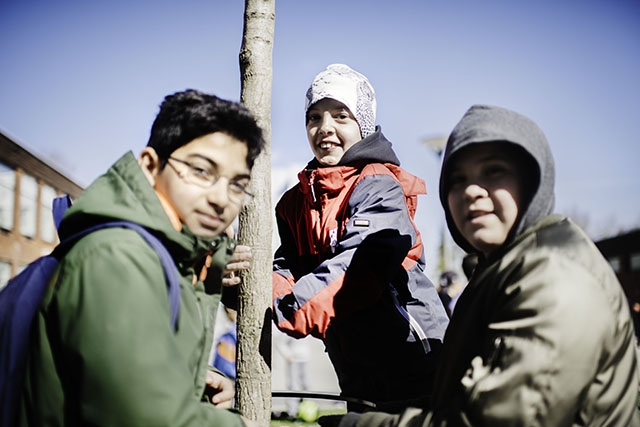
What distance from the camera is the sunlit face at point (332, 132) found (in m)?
3.18

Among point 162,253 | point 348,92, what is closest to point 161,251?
point 162,253

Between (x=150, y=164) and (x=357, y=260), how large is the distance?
1011mm

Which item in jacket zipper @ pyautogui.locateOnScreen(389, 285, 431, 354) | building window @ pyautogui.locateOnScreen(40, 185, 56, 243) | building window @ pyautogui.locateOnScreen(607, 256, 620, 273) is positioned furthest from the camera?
building window @ pyautogui.locateOnScreen(607, 256, 620, 273)

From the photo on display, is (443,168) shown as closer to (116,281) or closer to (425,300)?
(425,300)

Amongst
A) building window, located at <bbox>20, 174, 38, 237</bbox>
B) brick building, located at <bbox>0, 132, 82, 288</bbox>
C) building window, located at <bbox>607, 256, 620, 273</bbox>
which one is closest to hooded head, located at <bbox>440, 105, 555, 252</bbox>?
brick building, located at <bbox>0, 132, 82, 288</bbox>

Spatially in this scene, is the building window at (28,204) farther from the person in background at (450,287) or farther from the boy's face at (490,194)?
the boy's face at (490,194)

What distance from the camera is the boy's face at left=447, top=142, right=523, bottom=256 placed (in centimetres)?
203

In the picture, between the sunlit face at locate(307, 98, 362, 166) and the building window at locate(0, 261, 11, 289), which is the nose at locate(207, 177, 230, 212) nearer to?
the sunlit face at locate(307, 98, 362, 166)

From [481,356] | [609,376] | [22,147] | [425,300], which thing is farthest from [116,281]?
[22,147]

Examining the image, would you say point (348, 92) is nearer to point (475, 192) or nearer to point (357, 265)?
point (357, 265)

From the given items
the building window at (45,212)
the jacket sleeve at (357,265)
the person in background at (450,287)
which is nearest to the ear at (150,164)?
the jacket sleeve at (357,265)

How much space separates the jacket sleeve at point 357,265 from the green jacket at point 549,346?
2.21 feet

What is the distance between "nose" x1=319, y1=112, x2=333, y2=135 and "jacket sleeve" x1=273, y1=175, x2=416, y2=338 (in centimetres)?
50

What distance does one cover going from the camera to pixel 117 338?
1540mm
